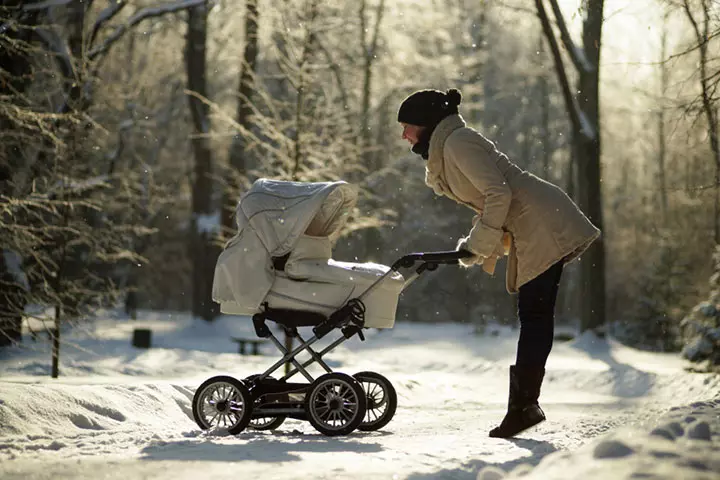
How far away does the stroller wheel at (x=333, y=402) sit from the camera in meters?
6.62

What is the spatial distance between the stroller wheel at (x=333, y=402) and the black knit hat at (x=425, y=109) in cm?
174

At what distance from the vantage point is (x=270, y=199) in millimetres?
7055

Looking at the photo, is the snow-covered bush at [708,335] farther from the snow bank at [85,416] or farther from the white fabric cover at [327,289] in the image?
the white fabric cover at [327,289]

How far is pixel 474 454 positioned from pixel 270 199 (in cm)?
248

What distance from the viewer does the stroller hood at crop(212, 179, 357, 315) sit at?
22.2 feet

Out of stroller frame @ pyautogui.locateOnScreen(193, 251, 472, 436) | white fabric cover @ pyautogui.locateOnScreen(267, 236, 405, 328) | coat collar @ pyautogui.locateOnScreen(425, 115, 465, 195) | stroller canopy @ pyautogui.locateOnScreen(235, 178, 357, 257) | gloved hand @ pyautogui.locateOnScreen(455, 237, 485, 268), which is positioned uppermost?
coat collar @ pyautogui.locateOnScreen(425, 115, 465, 195)

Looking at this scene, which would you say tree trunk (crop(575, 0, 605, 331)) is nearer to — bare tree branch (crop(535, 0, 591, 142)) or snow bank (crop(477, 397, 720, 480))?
bare tree branch (crop(535, 0, 591, 142))

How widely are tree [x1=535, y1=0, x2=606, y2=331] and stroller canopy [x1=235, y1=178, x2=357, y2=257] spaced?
13060mm

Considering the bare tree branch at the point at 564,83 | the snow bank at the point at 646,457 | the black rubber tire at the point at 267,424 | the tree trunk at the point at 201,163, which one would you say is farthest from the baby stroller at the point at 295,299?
the tree trunk at the point at 201,163

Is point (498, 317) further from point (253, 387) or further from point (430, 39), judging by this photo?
point (253, 387)

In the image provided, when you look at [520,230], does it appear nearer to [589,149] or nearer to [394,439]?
[394,439]

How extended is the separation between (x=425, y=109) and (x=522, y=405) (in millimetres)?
2004

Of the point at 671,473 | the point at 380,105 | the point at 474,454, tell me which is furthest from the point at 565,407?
the point at 380,105

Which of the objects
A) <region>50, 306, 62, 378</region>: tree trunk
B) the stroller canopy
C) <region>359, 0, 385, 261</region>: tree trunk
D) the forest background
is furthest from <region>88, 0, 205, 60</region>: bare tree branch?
the stroller canopy
